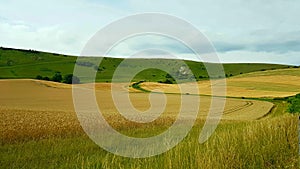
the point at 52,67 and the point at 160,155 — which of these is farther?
the point at 52,67

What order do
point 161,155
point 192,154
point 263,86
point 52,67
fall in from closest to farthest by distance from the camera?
1. point 192,154
2. point 161,155
3. point 263,86
4. point 52,67

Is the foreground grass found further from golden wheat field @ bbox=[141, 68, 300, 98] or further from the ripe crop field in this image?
golden wheat field @ bbox=[141, 68, 300, 98]

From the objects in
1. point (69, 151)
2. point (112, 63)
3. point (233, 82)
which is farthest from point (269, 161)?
point (112, 63)

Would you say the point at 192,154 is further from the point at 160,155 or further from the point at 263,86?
the point at 263,86

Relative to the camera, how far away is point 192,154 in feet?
27.3

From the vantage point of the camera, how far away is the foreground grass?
7.21m

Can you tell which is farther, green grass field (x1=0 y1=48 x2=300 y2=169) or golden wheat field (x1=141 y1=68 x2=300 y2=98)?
golden wheat field (x1=141 y1=68 x2=300 y2=98)

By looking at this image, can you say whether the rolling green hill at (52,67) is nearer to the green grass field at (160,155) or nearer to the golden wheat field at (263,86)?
the golden wheat field at (263,86)

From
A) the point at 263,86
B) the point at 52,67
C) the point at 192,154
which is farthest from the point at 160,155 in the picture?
the point at 52,67

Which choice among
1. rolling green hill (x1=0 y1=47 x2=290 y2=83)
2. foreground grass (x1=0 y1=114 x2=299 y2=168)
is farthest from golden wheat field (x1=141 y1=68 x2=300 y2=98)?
foreground grass (x1=0 y1=114 x2=299 y2=168)

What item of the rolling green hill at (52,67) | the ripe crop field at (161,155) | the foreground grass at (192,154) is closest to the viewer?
the foreground grass at (192,154)

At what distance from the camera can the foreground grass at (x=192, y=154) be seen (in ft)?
23.6

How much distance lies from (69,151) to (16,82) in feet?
187

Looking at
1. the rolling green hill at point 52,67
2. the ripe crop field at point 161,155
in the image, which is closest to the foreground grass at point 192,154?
the ripe crop field at point 161,155
